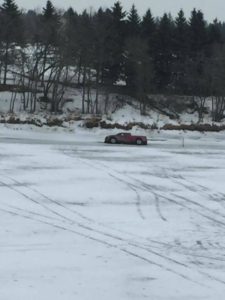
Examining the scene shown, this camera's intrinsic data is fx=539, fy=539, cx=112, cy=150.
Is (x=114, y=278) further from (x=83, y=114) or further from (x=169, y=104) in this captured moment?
(x=169, y=104)

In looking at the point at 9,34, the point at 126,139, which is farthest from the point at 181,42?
the point at 126,139

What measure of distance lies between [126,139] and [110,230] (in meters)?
30.6

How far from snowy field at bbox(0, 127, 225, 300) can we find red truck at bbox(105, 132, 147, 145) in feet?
48.6

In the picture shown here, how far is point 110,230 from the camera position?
48.4 feet

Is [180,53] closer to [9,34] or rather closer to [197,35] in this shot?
[197,35]

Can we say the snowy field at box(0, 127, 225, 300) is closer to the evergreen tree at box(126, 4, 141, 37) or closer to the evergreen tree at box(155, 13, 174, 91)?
the evergreen tree at box(155, 13, 174, 91)

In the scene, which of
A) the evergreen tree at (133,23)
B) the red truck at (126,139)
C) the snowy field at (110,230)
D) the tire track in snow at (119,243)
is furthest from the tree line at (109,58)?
the tire track in snow at (119,243)

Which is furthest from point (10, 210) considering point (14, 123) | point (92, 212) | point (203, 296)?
point (14, 123)

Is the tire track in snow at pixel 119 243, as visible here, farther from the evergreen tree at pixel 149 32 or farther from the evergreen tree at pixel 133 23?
the evergreen tree at pixel 133 23

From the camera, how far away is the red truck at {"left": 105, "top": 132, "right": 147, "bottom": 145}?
4425 centimetres

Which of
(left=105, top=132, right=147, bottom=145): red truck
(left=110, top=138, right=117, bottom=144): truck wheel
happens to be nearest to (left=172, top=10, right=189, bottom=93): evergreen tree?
(left=105, top=132, right=147, bottom=145): red truck

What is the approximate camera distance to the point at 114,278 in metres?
10.9

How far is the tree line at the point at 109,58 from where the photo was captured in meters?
66.4

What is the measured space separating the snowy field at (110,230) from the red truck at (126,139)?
48.6ft
